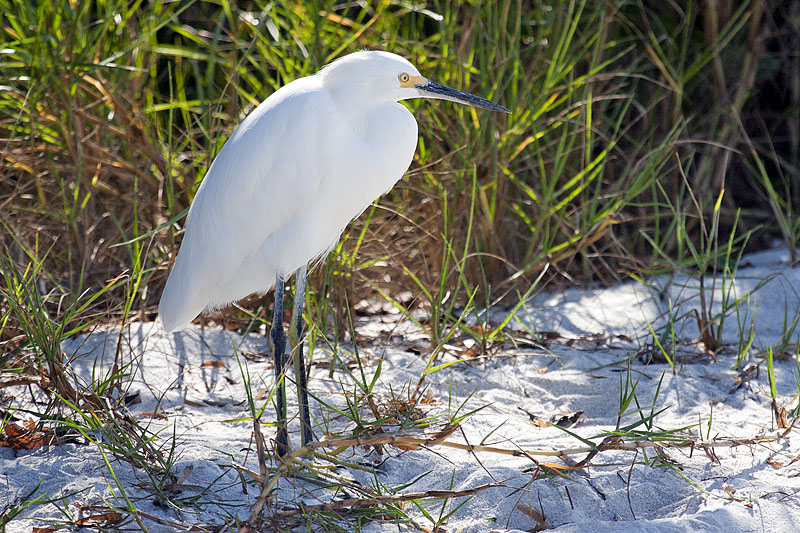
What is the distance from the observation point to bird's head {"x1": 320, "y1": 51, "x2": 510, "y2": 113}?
6.52 ft

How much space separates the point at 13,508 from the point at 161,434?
0.52m

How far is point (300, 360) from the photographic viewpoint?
211cm

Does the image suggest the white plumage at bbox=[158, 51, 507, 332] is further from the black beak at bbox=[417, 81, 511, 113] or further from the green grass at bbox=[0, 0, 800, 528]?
the green grass at bbox=[0, 0, 800, 528]

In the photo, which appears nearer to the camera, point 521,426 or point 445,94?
point 445,94

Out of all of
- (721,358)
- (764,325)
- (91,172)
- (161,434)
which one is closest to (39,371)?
(161,434)

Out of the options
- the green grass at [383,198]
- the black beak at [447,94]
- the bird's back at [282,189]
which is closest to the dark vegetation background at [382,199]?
the green grass at [383,198]

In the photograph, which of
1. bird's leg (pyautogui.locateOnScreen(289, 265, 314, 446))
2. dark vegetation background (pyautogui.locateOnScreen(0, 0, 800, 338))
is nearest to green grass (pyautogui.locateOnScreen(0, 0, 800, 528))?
dark vegetation background (pyautogui.locateOnScreen(0, 0, 800, 338))

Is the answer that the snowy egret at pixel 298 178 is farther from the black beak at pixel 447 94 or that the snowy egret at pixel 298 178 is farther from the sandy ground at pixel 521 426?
the sandy ground at pixel 521 426

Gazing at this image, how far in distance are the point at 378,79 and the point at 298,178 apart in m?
0.34

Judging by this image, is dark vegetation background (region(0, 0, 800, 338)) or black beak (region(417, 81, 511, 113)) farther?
dark vegetation background (region(0, 0, 800, 338))

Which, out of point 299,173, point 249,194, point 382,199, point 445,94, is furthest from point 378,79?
point 382,199

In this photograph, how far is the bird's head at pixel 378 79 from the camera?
1986 mm

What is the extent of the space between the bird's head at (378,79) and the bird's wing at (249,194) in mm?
76

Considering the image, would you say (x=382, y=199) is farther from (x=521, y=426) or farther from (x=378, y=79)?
(x=521, y=426)
